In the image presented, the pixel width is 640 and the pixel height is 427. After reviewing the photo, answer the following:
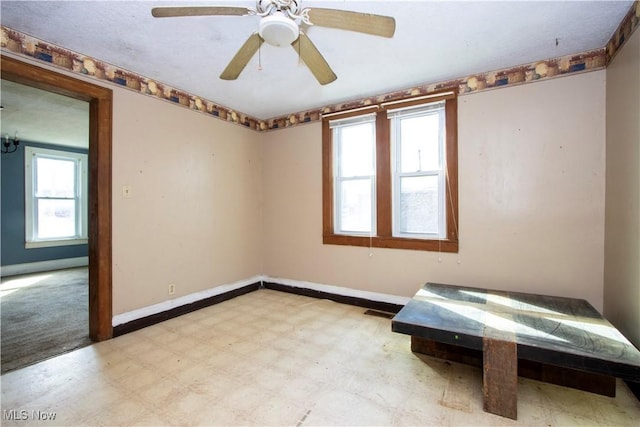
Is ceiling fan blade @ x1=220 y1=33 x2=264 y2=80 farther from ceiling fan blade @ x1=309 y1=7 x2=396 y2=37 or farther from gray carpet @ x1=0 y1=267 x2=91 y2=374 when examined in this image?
gray carpet @ x1=0 y1=267 x2=91 y2=374

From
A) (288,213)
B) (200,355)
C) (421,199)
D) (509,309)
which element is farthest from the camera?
(288,213)

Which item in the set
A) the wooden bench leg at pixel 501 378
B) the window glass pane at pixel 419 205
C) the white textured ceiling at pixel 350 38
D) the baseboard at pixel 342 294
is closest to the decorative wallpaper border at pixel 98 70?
the white textured ceiling at pixel 350 38

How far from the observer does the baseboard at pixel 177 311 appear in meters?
2.69

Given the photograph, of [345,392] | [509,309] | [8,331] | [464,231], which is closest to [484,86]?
[464,231]

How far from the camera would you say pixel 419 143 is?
124 inches

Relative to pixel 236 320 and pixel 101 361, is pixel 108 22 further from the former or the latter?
pixel 236 320

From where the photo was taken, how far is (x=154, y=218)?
2.97 meters

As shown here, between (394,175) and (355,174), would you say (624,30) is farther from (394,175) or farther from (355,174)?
(355,174)

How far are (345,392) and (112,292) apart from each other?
2.30 meters

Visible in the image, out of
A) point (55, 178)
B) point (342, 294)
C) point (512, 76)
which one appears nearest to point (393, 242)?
point (342, 294)

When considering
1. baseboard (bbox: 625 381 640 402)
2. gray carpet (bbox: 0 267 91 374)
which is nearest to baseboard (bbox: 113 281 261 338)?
gray carpet (bbox: 0 267 91 374)

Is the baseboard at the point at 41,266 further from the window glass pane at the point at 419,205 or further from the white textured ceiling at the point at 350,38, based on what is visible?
the window glass pane at the point at 419,205

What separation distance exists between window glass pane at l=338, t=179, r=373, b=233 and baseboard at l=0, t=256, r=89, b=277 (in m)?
6.05

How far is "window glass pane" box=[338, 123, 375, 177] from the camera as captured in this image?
11.4 feet
